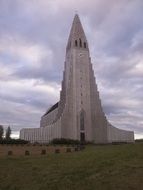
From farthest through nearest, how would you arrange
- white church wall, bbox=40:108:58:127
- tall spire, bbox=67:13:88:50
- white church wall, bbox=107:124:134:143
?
white church wall, bbox=40:108:58:127 < tall spire, bbox=67:13:88:50 < white church wall, bbox=107:124:134:143

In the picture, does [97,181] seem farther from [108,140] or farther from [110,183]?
[108,140]

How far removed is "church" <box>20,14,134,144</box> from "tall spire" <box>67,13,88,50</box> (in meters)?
0.93

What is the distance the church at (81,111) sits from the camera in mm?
114688

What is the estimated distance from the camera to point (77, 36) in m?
130

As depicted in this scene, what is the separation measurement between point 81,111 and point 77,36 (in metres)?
33.9

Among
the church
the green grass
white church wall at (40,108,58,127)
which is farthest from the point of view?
white church wall at (40,108,58,127)

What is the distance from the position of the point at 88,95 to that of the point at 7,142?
55.7 metres

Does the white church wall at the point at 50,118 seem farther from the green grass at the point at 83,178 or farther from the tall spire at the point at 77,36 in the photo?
the green grass at the point at 83,178

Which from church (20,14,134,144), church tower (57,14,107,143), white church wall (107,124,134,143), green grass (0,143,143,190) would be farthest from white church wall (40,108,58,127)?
green grass (0,143,143,190)

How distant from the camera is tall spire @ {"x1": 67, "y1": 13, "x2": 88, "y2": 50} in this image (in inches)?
5020

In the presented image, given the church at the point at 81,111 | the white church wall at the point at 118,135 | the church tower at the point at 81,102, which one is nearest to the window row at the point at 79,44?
the church at the point at 81,111

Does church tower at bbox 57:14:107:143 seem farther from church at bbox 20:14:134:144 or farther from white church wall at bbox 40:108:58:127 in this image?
white church wall at bbox 40:108:58:127

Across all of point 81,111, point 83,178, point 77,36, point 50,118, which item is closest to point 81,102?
point 81,111

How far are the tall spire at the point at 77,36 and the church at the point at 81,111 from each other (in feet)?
3.06
